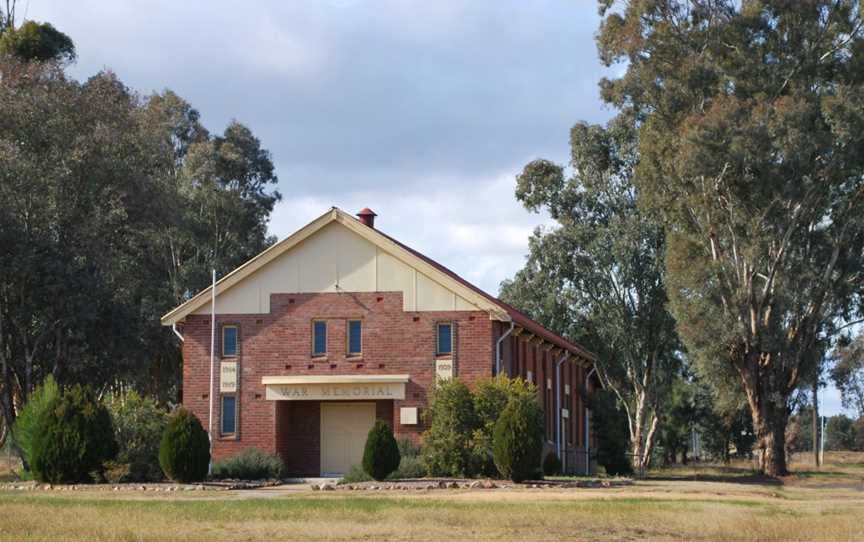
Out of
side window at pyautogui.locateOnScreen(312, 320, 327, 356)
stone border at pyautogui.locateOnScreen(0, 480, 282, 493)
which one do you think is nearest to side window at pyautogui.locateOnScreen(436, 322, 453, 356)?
side window at pyautogui.locateOnScreen(312, 320, 327, 356)

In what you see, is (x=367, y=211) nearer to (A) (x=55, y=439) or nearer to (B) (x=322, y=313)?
(B) (x=322, y=313)

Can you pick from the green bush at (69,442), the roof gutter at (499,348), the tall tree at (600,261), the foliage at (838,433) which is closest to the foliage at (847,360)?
the tall tree at (600,261)

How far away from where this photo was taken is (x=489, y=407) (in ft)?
124

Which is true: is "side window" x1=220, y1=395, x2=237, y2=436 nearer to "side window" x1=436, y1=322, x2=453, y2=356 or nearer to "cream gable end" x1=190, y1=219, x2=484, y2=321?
"cream gable end" x1=190, y1=219, x2=484, y2=321

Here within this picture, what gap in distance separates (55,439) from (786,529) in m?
19.8

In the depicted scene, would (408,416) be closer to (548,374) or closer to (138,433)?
(138,433)

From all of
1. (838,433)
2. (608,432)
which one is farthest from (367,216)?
(838,433)

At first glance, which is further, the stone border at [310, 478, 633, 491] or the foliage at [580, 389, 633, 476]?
the foliage at [580, 389, 633, 476]

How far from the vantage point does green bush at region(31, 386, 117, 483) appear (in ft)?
111

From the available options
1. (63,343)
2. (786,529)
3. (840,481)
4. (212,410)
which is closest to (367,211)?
(212,410)

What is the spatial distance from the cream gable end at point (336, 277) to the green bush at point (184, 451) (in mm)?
7945

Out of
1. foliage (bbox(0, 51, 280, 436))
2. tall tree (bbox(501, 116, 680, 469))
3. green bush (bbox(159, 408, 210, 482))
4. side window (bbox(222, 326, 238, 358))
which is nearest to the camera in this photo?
green bush (bbox(159, 408, 210, 482))

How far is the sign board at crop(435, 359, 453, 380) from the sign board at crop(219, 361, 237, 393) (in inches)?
260

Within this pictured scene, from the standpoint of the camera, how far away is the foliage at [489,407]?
37.2 m
